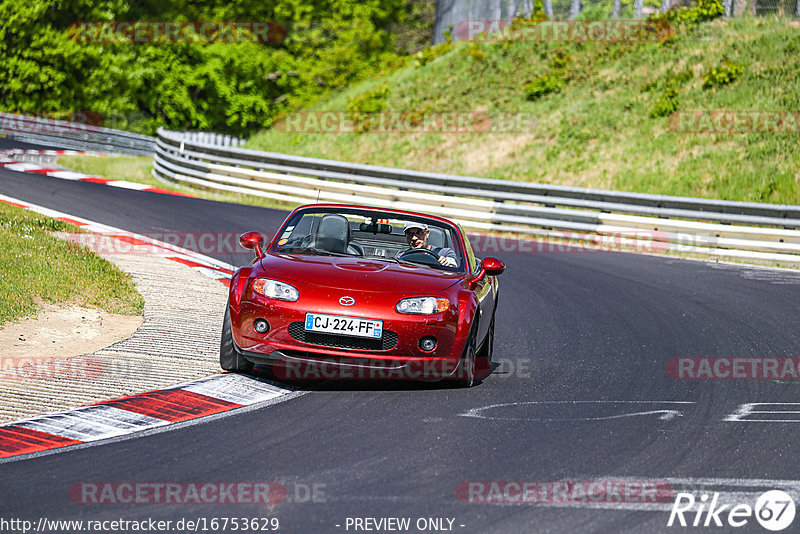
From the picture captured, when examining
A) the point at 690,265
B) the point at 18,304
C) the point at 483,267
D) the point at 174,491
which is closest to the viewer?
the point at 174,491

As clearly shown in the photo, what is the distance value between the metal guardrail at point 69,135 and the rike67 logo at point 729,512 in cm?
3590

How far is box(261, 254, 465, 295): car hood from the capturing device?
7301 mm

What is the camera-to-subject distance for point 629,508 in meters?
4.74

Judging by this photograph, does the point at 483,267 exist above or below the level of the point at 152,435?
above

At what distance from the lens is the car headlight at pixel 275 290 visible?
23.5 ft

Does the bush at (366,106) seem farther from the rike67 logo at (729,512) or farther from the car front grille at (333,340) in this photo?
the rike67 logo at (729,512)

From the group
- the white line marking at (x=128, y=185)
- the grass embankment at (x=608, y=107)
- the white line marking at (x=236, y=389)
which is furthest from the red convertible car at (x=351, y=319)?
the grass embankment at (x=608, y=107)

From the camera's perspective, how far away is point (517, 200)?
20.3 metres

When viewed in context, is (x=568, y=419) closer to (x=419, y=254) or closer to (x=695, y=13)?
(x=419, y=254)

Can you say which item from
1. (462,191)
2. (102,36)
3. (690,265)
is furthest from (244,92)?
(690,265)

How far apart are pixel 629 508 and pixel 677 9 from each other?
1373 inches

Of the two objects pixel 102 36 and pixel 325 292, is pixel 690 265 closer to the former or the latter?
pixel 325 292
